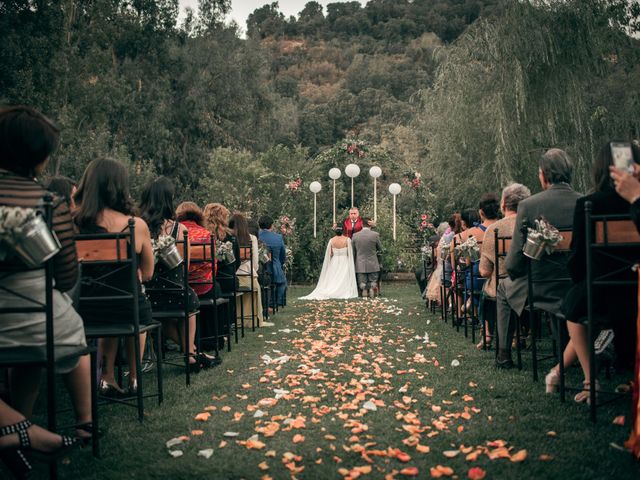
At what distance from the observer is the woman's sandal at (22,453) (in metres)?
2.89

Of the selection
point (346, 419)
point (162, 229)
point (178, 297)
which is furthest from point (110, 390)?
point (346, 419)

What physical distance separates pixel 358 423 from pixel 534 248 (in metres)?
1.93

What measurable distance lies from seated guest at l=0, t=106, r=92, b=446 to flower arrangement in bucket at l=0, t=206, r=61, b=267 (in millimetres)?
104

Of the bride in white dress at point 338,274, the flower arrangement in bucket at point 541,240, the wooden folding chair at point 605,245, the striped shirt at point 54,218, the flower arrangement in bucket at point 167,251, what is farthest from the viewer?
the bride in white dress at point 338,274

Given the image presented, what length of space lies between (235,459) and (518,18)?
46.0 feet

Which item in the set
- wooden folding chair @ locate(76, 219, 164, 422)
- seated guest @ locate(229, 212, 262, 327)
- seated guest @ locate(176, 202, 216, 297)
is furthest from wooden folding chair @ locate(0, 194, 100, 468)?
seated guest @ locate(229, 212, 262, 327)

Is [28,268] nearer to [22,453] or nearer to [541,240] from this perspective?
[22,453]

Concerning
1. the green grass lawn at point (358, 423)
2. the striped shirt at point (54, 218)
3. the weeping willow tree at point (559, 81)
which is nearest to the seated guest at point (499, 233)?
the green grass lawn at point (358, 423)

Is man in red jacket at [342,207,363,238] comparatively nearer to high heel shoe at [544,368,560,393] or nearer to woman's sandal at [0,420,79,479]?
high heel shoe at [544,368,560,393]

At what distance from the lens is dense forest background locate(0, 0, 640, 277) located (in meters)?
14.9

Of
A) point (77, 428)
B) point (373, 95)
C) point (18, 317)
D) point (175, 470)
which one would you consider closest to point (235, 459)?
point (175, 470)

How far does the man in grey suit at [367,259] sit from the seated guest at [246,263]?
5.92 metres

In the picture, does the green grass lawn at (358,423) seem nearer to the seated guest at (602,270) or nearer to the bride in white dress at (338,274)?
the seated guest at (602,270)

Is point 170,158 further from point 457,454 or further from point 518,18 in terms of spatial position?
point 457,454
